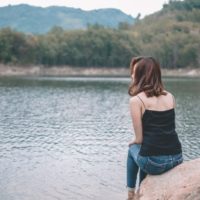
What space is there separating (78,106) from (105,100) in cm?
944

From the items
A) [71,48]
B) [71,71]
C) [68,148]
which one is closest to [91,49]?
[71,48]

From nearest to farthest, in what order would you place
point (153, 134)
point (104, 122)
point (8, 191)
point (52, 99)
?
point (153, 134), point (8, 191), point (104, 122), point (52, 99)

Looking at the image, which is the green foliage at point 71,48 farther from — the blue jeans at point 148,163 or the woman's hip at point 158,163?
the woman's hip at point 158,163

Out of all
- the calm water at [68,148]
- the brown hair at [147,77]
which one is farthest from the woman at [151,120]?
the calm water at [68,148]

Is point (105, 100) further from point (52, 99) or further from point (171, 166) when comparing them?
point (171, 166)

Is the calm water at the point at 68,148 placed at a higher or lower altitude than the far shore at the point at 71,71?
higher

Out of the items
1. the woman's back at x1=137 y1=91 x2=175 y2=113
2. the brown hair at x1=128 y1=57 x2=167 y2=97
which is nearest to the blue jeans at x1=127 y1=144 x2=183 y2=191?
the woman's back at x1=137 y1=91 x2=175 y2=113

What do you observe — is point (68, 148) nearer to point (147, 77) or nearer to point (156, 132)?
point (156, 132)

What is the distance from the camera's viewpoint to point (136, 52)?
18712 cm

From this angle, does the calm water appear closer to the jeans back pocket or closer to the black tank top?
the jeans back pocket

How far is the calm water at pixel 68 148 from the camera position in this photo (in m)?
18.2

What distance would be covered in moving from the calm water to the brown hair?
32.2ft

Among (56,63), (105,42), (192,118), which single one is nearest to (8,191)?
(192,118)

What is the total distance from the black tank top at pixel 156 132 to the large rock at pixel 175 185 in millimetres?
437
